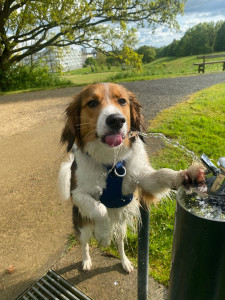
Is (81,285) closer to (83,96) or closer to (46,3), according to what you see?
(83,96)

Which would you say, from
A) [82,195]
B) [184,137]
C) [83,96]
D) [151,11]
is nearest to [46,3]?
[151,11]

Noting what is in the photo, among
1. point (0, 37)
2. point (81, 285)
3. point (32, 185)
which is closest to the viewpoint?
point (81, 285)

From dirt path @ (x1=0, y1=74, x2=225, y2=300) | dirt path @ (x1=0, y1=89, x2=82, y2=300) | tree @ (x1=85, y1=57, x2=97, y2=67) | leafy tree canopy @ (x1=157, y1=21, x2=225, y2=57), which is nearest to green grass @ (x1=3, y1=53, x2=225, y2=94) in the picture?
tree @ (x1=85, y1=57, x2=97, y2=67)

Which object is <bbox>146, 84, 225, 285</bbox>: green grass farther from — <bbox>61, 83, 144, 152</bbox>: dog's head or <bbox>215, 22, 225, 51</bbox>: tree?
<bbox>215, 22, 225, 51</bbox>: tree

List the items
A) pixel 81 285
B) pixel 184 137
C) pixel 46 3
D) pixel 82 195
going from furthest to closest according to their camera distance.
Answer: pixel 46 3, pixel 184 137, pixel 81 285, pixel 82 195

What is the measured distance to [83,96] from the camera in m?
2.15

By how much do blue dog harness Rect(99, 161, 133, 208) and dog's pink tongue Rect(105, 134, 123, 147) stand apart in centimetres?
18

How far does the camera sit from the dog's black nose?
169 cm

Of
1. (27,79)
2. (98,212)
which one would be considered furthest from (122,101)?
(27,79)

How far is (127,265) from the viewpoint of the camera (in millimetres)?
2135

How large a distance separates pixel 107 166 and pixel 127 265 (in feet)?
3.12

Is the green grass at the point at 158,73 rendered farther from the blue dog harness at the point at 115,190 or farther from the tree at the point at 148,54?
the tree at the point at 148,54

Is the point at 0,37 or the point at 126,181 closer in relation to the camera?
the point at 126,181

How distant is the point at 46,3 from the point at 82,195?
11673 mm
